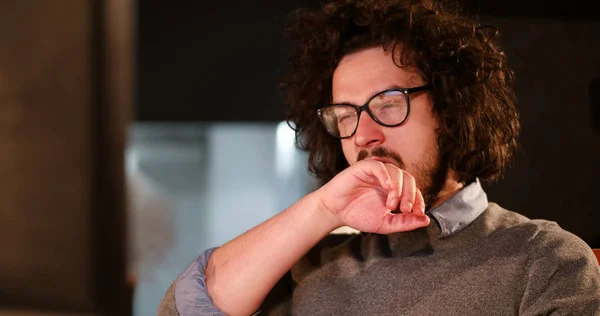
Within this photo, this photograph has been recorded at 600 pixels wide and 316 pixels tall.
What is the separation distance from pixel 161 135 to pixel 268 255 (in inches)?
129

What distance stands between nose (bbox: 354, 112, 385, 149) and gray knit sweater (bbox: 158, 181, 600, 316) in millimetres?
223

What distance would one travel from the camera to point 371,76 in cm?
156

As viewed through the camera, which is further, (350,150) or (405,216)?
(350,150)

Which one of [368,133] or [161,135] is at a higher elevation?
[368,133]

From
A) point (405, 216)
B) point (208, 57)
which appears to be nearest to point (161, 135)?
point (208, 57)

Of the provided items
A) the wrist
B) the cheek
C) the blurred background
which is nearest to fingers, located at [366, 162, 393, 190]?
the wrist

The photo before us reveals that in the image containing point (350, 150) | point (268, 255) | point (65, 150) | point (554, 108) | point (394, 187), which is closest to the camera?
point (65, 150)

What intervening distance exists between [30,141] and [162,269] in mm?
4375

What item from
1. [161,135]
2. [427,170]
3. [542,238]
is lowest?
[161,135]

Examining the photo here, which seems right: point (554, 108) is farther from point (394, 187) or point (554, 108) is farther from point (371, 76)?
point (394, 187)

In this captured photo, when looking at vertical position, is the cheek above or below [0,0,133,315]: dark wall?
below

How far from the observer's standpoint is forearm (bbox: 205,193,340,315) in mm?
1449

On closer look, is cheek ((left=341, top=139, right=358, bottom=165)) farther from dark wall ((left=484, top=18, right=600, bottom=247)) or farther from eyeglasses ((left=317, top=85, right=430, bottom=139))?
dark wall ((left=484, top=18, right=600, bottom=247))

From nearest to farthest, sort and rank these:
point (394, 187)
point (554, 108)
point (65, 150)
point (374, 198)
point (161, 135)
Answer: point (65, 150) → point (394, 187) → point (374, 198) → point (554, 108) → point (161, 135)
